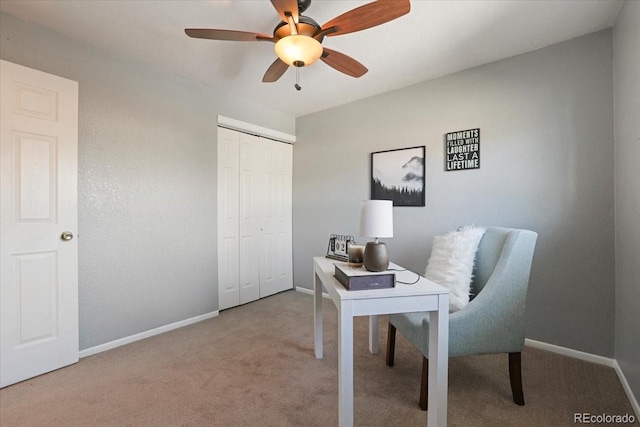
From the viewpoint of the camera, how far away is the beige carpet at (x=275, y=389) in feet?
4.92

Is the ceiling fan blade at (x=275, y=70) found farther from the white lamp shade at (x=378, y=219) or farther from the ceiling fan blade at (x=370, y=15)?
the white lamp shade at (x=378, y=219)

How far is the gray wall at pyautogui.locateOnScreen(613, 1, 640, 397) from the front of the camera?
1.55 meters

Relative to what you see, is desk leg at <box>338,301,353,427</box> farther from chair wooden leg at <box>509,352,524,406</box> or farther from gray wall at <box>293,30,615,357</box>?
gray wall at <box>293,30,615,357</box>

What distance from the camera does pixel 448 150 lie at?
2691 mm

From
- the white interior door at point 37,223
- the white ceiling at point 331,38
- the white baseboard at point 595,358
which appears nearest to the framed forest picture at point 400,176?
the white ceiling at point 331,38

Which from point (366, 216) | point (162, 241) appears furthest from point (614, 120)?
point (162, 241)

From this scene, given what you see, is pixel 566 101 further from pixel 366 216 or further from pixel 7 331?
pixel 7 331

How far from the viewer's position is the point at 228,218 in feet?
10.4

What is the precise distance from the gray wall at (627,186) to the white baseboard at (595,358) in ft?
0.16

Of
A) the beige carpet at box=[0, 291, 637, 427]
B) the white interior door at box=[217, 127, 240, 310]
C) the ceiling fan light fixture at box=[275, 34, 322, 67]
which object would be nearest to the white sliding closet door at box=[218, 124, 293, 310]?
the white interior door at box=[217, 127, 240, 310]

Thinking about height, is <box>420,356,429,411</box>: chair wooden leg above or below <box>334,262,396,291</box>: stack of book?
below

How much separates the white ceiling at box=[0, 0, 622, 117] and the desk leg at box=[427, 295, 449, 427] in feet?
5.85

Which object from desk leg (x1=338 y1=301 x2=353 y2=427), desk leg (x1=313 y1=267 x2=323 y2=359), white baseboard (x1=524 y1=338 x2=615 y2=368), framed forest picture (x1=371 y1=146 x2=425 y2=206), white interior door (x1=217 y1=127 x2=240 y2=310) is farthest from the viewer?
white interior door (x1=217 y1=127 x2=240 y2=310)

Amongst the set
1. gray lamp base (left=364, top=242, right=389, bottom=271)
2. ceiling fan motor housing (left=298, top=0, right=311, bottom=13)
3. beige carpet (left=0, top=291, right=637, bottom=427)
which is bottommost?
beige carpet (left=0, top=291, right=637, bottom=427)
